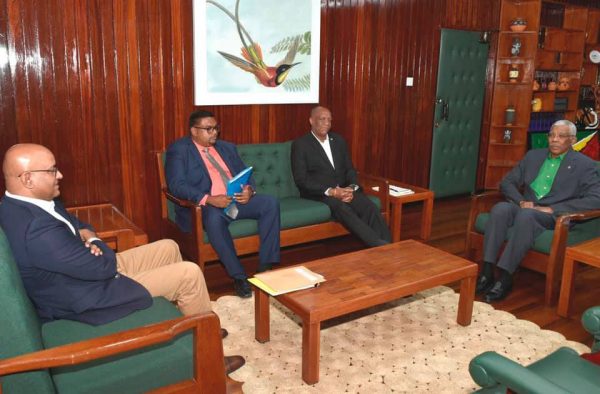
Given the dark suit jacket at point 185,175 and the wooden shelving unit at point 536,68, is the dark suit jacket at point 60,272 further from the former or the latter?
the wooden shelving unit at point 536,68

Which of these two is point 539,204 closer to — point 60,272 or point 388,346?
point 388,346

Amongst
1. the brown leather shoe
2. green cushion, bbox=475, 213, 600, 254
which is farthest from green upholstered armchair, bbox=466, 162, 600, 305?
the brown leather shoe

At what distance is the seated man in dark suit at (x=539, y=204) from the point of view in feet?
11.5

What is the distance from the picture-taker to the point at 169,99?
412 cm

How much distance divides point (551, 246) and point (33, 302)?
9.79ft

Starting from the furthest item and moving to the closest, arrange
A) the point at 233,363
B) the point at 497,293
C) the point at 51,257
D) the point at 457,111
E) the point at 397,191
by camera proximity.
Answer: the point at 457,111 < the point at 397,191 < the point at 497,293 < the point at 233,363 < the point at 51,257

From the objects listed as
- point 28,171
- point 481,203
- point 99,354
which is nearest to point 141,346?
point 99,354

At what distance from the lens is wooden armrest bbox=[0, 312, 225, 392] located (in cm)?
155

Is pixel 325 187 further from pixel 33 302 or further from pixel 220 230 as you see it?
pixel 33 302

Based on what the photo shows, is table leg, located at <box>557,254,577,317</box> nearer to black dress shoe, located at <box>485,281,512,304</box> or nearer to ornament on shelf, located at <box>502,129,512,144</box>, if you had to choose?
black dress shoe, located at <box>485,281,512,304</box>

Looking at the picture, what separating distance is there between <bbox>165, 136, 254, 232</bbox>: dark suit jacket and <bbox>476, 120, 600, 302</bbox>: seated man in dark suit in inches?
79.5

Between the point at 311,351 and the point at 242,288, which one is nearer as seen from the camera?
the point at 311,351

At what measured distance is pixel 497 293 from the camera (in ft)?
11.5

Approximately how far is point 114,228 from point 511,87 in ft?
16.4
